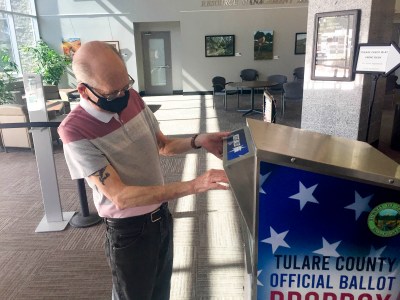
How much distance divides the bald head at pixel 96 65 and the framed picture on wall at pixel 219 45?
10325 millimetres

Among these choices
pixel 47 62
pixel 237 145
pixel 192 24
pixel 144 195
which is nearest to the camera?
pixel 237 145

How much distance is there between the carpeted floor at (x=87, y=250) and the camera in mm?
2295

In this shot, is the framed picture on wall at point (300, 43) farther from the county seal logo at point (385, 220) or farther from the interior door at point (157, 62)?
the county seal logo at point (385, 220)

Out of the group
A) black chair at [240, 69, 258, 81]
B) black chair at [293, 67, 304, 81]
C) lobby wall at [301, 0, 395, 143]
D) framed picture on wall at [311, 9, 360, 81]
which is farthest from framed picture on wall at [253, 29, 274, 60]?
framed picture on wall at [311, 9, 360, 81]

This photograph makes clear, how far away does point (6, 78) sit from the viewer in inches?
347

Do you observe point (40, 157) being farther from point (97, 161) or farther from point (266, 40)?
point (266, 40)

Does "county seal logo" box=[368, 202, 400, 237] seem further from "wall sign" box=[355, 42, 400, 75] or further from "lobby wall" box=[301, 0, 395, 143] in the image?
"lobby wall" box=[301, 0, 395, 143]

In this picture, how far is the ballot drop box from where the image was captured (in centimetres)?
79

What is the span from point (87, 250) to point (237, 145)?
222 cm

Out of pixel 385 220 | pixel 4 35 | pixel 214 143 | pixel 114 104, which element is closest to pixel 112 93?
pixel 114 104

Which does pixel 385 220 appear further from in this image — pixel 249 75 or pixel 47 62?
pixel 47 62

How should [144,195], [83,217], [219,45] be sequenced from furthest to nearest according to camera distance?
[219,45] < [83,217] < [144,195]

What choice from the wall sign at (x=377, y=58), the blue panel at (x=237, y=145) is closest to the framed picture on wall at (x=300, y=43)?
the wall sign at (x=377, y=58)

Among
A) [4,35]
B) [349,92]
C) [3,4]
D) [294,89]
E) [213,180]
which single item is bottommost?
[294,89]
